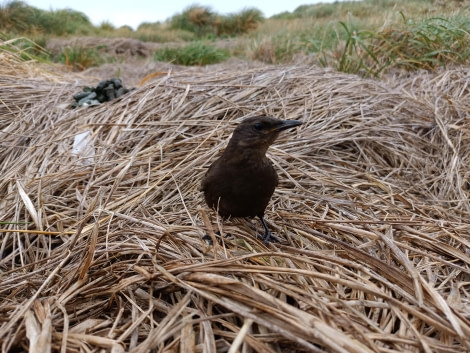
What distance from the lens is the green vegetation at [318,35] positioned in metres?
4.67

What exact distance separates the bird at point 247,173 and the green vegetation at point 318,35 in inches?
110

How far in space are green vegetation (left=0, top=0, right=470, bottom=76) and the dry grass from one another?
26.8 inches

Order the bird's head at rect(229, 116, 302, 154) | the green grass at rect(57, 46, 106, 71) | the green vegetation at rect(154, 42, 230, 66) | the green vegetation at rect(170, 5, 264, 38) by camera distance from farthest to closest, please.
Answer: the green vegetation at rect(170, 5, 264, 38) < the green vegetation at rect(154, 42, 230, 66) < the green grass at rect(57, 46, 106, 71) < the bird's head at rect(229, 116, 302, 154)

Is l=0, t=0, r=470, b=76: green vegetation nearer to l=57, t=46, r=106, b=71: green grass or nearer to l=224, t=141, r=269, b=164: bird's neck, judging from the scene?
l=57, t=46, r=106, b=71: green grass

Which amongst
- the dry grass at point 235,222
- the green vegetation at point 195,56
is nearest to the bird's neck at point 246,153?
the dry grass at point 235,222

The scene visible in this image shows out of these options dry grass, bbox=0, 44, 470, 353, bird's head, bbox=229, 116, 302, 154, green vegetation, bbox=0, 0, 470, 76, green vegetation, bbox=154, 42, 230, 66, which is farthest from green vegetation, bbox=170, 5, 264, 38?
bird's head, bbox=229, 116, 302, 154

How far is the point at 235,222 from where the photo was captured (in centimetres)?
213

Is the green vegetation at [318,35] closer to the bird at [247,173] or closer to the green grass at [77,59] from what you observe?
the green grass at [77,59]

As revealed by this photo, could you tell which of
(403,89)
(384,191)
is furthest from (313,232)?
(403,89)

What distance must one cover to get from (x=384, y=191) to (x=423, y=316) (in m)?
1.33

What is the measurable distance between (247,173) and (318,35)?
6668mm

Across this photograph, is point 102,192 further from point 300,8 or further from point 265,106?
point 300,8

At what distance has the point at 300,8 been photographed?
2338cm

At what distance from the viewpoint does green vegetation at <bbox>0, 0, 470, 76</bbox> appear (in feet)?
15.3
